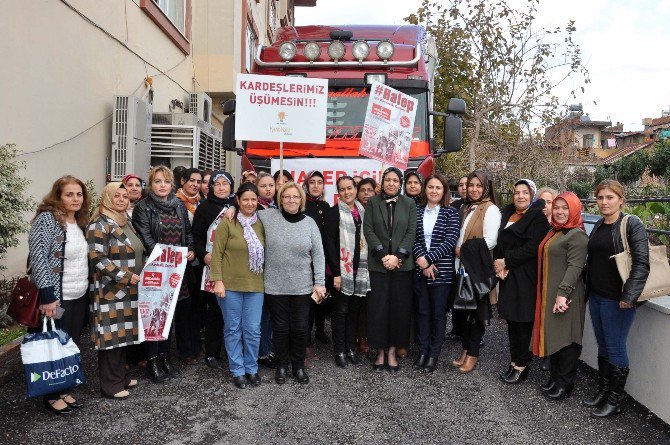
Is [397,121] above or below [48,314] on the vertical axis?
above

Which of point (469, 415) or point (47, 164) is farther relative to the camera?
point (47, 164)

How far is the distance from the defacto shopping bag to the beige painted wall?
282cm

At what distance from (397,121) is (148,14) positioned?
246 inches

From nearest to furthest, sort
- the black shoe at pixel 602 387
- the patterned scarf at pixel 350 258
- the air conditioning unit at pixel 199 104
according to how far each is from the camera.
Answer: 1. the black shoe at pixel 602 387
2. the patterned scarf at pixel 350 258
3. the air conditioning unit at pixel 199 104

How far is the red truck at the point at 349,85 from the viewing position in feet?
23.8

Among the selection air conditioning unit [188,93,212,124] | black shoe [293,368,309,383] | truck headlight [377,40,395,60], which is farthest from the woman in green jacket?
air conditioning unit [188,93,212,124]

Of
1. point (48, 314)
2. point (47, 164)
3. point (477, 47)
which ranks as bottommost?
point (48, 314)

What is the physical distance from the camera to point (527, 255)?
488 centimetres

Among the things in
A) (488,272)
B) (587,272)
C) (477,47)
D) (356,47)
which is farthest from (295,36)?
(477,47)

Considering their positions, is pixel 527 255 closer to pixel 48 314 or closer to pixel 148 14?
pixel 48 314

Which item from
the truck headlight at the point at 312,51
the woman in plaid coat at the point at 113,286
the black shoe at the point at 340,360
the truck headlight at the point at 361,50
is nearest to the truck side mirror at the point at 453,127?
the truck headlight at the point at 361,50

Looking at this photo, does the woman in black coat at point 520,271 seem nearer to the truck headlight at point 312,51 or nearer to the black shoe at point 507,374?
the black shoe at point 507,374

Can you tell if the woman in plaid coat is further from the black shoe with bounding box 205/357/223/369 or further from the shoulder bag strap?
the shoulder bag strap

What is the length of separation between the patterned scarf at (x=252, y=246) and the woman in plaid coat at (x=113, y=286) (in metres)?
0.87
